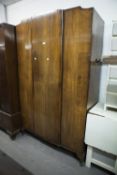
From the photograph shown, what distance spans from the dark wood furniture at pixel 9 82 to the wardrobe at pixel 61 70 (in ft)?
0.36

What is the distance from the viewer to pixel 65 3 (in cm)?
217

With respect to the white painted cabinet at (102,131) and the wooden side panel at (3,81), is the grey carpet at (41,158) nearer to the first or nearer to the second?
the white painted cabinet at (102,131)

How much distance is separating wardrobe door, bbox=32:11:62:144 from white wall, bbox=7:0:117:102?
0.70 m

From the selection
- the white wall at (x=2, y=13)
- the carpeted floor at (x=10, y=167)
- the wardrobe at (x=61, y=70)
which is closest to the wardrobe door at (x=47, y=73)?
the wardrobe at (x=61, y=70)

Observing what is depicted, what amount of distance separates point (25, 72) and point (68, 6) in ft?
4.17

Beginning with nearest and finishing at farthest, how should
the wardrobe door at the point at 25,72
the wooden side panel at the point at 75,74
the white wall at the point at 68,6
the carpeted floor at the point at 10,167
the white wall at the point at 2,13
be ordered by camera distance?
the wooden side panel at the point at 75,74 → the carpeted floor at the point at 10,167 → the white wall at the point at 68,6 → the wardrobe door at the point at 25,72 → the white wall at the point at 2,13

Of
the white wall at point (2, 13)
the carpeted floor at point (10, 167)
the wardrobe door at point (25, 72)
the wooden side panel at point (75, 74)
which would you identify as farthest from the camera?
the white wall at point (2, 13)

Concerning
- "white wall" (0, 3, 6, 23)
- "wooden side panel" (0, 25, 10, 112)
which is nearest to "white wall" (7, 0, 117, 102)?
"white wall" (0, 3, 6, 23)

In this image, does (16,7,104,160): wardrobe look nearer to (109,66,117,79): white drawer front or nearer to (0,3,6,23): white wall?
(109,66,117,79): white drawer front

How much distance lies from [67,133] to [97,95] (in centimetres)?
71

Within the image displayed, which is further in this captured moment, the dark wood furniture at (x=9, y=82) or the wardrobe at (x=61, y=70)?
the dark wood furniture at (x=9, y=82)

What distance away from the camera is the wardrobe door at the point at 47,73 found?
1.68m

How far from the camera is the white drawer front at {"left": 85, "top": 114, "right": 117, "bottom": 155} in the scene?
4.84 feet

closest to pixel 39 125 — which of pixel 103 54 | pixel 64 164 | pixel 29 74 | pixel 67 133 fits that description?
pixel 67 133
